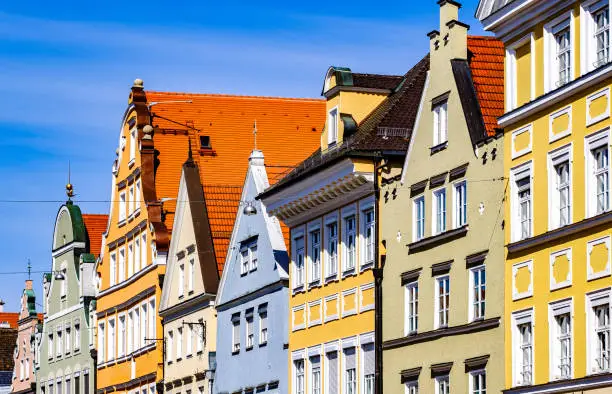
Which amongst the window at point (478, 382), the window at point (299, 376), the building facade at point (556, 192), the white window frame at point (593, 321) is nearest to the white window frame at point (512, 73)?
the building facade at point (556, 192)

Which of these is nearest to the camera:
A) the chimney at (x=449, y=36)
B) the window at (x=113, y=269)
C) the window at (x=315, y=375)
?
the chimney at (x=449, y=36)

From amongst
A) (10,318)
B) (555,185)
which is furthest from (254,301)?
(10,318)

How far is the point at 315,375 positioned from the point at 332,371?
1.48 metres

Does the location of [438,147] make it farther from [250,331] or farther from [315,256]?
[250,331]

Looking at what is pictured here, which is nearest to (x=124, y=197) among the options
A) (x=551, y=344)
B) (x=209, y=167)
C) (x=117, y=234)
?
(x=117, y=234)

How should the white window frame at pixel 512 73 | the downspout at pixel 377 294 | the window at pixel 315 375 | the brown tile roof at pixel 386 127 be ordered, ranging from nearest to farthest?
the white window frame at pixel 512 73
the downspout at pixel 377 294
the brown tile roof at pixel 386 127
the window at pixel 315 375

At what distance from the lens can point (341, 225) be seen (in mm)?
50750

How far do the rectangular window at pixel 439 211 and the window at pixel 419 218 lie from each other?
0.81m

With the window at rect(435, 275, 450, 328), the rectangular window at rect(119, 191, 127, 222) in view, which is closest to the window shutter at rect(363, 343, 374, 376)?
the window at rect(435, 275, 450, 328)

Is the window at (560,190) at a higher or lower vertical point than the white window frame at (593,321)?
higher

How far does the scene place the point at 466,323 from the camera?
42.1 m

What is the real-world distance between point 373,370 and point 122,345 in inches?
1103

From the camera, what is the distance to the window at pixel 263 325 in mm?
56906

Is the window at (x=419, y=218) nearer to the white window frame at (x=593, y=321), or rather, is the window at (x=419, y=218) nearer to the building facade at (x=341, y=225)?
the building facade at (x=341, y=225)
